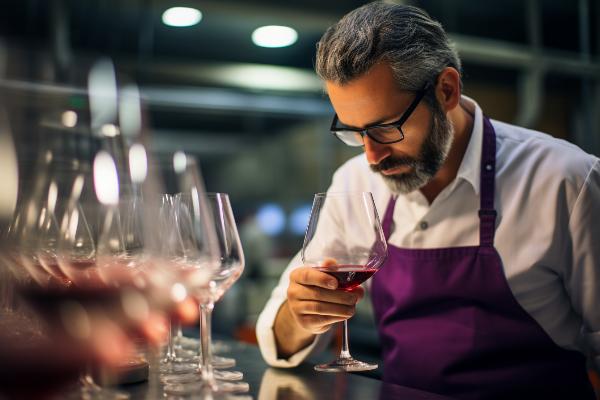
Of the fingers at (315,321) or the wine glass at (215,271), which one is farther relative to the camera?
the fingers at (315,321)

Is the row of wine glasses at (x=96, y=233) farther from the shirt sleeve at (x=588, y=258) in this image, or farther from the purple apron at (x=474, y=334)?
the shirt sleeve at (x=588, y=258)

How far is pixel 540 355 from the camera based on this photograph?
1.44m

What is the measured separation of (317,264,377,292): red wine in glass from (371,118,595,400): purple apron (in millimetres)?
385

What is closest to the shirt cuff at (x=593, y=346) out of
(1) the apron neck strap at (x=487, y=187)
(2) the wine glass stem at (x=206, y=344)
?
(1) the apron neck strap at (x=487, y=187)

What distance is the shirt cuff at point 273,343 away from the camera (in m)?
1.32

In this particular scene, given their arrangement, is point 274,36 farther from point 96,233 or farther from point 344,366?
point 96,233

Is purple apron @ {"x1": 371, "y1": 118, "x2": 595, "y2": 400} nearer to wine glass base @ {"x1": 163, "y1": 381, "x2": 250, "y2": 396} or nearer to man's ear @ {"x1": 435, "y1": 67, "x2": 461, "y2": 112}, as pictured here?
man's ear @ {"x1": 435, "y1": 67, "x2": 461, "y2": 112}

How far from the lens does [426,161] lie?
4.92ft

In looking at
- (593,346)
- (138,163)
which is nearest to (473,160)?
(593,346)

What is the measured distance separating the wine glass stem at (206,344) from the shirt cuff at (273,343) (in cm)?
41

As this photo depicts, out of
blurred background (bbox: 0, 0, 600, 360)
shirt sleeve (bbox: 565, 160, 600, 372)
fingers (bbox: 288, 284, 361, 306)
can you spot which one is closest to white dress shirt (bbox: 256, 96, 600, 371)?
shirt sleeve (bbox: 565, 160, 600, 372)

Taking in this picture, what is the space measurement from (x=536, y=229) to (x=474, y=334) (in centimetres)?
27

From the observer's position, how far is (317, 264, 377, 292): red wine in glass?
3.73ft

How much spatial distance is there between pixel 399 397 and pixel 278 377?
28 cm
